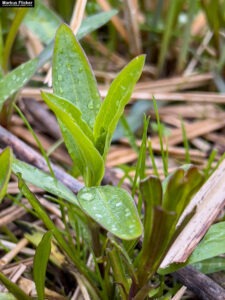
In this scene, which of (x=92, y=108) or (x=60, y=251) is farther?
(x=60, y=251)

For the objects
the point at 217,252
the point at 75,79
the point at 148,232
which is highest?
the point at 75,79

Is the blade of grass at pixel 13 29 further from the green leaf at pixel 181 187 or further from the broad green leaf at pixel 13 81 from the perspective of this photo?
the green leaf at pixel 181 187

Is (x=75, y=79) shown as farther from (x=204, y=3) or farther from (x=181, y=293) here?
(x=204, y=3)

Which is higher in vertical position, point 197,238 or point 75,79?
point 75,79

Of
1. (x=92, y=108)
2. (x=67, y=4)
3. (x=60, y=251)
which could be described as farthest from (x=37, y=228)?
(x=67, y=4)

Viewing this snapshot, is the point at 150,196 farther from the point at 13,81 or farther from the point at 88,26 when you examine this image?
the point at 88,26

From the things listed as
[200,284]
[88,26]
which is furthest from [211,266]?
[88,26]

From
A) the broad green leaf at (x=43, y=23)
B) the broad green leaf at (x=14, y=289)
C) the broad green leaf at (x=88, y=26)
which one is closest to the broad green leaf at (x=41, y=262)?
the broad green leaf at (x=14, y=289)
